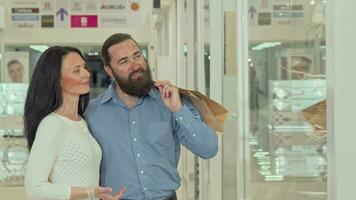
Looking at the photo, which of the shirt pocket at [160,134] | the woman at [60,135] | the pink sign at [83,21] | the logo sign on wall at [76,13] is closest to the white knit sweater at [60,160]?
the woman at [60,135]

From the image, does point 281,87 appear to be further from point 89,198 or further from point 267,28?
point 89,198

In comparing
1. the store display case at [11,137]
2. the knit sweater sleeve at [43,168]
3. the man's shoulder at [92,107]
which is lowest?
the store display case at [11,137]

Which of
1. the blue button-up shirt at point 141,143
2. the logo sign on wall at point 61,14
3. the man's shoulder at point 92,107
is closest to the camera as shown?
the blue button-up shirt at point 141,143

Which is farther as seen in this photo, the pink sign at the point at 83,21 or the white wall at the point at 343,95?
the pink sign at the point at 83,21

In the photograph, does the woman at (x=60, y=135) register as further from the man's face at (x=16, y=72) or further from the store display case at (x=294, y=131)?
the man's face at (x=16, y=72)

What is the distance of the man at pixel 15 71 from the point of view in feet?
24.8

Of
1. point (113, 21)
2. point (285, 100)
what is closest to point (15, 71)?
point (113, 21)

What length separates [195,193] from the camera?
600 cm

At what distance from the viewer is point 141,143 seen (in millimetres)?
2623

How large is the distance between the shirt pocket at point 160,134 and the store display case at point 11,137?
15.8 feet

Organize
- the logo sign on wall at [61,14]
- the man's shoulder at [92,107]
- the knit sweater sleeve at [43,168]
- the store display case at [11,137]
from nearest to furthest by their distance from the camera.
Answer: the knit sweater sleeve at [43,168], the man's shoulder at [92,107], the logo sign on wall at [61,14], the store display case at [11,137]

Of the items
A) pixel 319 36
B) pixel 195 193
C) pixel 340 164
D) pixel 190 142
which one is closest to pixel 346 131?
pixel 340 164

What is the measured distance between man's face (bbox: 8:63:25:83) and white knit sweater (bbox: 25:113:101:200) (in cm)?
532

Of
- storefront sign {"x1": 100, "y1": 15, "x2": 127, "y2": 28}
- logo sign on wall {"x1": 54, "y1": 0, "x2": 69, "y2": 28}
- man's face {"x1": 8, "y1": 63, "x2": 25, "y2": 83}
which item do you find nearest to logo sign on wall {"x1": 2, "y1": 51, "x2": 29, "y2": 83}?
man's face {"x1": 8, "y1": 63, "x2": 25, "y2": 83}
